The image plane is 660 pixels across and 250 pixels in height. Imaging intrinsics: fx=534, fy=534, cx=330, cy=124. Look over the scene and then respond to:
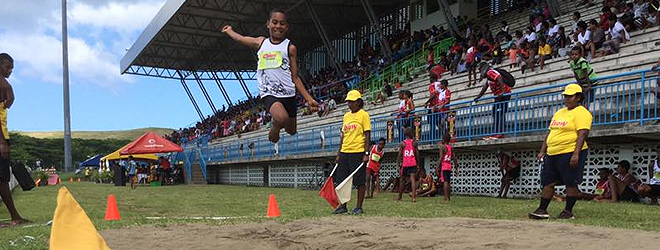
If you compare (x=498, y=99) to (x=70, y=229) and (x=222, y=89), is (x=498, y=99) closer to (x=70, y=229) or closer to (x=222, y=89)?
(x=70, y=229)

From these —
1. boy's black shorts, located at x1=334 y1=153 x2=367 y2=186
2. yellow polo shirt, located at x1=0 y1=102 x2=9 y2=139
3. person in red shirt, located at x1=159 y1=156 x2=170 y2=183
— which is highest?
→ yellow polo shirt, located at x1=0 y1=102 x2=9 y2=139

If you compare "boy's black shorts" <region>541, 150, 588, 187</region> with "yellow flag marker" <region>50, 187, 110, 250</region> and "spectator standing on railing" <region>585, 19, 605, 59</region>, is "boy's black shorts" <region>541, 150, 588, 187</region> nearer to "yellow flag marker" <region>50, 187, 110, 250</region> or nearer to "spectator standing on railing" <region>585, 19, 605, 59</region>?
"yellow flag marker" <region>50, 187, 110, 250</region>

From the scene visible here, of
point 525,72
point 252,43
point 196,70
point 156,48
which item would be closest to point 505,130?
point 525,72

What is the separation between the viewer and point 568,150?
22.1 feet

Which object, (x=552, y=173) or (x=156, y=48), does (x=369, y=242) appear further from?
(x=156, y=48)

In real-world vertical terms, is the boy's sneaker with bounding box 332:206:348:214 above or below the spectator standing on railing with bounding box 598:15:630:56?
below

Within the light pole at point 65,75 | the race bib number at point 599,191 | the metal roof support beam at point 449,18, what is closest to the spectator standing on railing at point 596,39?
the race bib number at point 599,191

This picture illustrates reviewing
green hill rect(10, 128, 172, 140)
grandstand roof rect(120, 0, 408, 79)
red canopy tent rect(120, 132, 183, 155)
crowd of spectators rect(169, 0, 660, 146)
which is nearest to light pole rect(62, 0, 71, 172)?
grandstand roof rect(120, 0, 408, 79)

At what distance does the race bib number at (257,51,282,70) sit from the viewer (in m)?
6.14

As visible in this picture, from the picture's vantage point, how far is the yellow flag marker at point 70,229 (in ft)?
10.2

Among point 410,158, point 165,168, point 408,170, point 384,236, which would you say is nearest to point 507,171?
point 408,170

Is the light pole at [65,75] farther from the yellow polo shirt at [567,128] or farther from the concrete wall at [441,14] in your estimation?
the yellow polo shirt at [567,128]

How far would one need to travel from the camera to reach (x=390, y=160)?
16.4m

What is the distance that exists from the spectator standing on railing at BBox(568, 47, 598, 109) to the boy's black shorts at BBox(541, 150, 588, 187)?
12.8 feet
